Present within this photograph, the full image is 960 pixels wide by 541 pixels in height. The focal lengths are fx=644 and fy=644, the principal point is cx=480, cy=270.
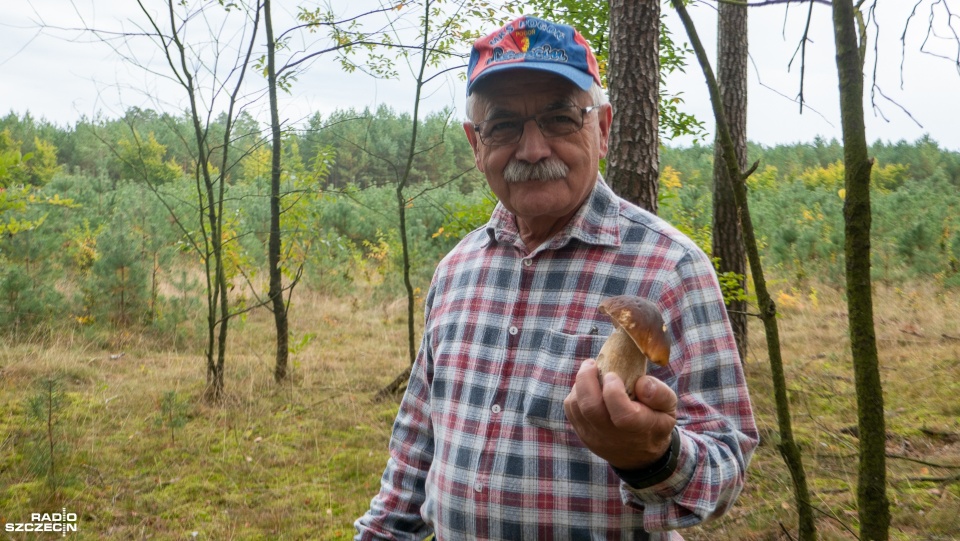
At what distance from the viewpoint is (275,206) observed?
22.4ft

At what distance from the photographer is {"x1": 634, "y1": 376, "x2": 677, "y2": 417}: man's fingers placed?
1110 mm

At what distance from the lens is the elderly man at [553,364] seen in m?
1.23

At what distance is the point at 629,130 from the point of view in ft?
13.1

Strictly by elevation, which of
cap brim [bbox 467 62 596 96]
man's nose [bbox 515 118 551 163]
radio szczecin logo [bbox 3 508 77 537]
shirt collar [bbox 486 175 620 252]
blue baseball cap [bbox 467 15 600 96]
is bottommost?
radio szczecin logo [bbox 3 508 77 537]

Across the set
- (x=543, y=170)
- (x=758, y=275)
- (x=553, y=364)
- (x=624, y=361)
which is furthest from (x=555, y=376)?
(x=758, y=275)

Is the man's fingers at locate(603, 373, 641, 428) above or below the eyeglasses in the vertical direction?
below

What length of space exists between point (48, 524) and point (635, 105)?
4.44m

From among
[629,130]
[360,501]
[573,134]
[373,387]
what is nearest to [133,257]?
[373,387]

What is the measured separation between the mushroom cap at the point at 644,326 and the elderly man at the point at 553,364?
0.09 m

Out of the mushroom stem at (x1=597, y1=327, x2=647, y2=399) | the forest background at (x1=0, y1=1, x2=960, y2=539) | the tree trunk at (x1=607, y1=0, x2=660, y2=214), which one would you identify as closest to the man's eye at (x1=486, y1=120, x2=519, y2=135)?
the mushroom stem at (x1=597, y1=327, x2=647, y2=399)

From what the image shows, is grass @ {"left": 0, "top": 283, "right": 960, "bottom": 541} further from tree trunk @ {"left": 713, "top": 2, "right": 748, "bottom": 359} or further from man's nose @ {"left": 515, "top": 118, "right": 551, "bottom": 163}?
man's nose @ {"left": 515, "top": 118, "right": 551, "bottom": 163}

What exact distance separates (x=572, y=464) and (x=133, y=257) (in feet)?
30.2

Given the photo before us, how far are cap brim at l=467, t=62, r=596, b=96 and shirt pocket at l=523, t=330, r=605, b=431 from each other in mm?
620

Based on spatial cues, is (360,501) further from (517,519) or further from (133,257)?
(133,257)
